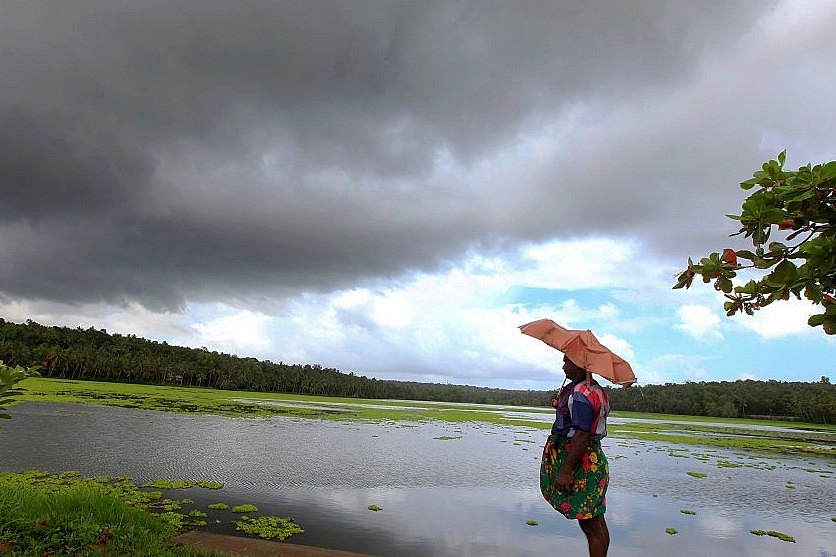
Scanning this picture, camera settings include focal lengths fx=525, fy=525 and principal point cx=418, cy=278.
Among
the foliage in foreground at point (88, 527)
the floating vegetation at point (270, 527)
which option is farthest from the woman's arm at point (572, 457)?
the floating vegetation at point (270, 527)

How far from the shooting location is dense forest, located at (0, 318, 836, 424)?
96.2 metres

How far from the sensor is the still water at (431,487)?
34.6 feet

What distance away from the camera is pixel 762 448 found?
34281 millimetres

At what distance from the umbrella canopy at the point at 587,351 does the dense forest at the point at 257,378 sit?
90522 millimetres

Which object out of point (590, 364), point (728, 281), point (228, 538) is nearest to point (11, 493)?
point (228, 538)

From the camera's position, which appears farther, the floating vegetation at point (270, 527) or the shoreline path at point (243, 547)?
the floating vegetation at point (270, 527)

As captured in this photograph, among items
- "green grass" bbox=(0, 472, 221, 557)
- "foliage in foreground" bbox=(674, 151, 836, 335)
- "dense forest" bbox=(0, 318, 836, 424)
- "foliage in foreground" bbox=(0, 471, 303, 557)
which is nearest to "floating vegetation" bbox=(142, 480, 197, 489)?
"foliage in foreground" bbox=(0, 471, 303, 557)

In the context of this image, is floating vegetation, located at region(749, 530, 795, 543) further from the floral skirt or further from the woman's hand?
the woman's hand

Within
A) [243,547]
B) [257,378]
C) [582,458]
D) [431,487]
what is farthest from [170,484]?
[257,378]

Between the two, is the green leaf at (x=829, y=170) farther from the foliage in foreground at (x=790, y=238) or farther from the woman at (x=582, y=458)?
the woman at (x=582, y=458)

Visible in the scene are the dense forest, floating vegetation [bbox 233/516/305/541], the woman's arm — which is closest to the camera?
the woman's arm

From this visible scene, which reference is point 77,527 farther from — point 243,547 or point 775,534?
point 775,534

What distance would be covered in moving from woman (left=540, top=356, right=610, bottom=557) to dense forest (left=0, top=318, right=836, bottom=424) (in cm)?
9053

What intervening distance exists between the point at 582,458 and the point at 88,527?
6.19m
